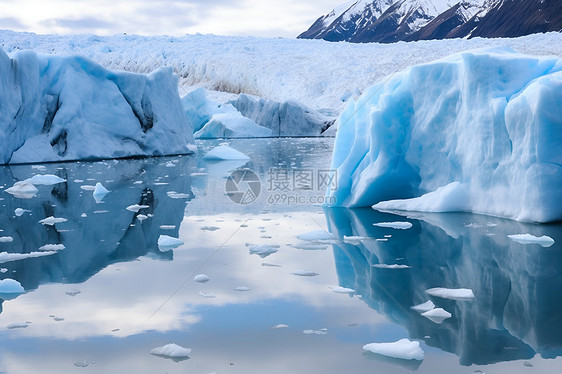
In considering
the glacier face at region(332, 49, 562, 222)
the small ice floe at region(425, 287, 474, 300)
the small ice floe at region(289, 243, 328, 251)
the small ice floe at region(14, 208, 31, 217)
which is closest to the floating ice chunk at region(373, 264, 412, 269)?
the small ice floe at region(425, 287, 474, 300)

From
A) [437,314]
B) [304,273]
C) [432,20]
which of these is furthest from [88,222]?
[432,20]

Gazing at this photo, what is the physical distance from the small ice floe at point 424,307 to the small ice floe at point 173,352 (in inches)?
44.1

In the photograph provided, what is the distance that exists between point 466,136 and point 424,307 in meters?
3.30

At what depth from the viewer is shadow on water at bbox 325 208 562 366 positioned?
2.58 m

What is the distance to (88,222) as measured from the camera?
18.2 ft

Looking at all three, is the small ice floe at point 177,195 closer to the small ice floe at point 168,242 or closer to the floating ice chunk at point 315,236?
the small ice floe at point 168,242

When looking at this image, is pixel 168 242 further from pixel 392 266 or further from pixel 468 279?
pixel 468 279

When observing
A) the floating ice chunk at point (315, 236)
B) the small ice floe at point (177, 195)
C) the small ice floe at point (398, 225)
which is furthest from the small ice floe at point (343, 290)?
the small ice floe at point (177, 195)

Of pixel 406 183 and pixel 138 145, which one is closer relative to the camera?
pixel 406 183

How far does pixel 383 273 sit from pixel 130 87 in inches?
451

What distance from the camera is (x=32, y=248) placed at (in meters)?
4.41

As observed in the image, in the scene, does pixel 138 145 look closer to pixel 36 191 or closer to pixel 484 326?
pixel 36 191

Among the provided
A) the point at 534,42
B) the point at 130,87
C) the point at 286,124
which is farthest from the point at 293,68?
the point at 130,87

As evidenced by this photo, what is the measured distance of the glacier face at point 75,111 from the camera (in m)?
11.9
